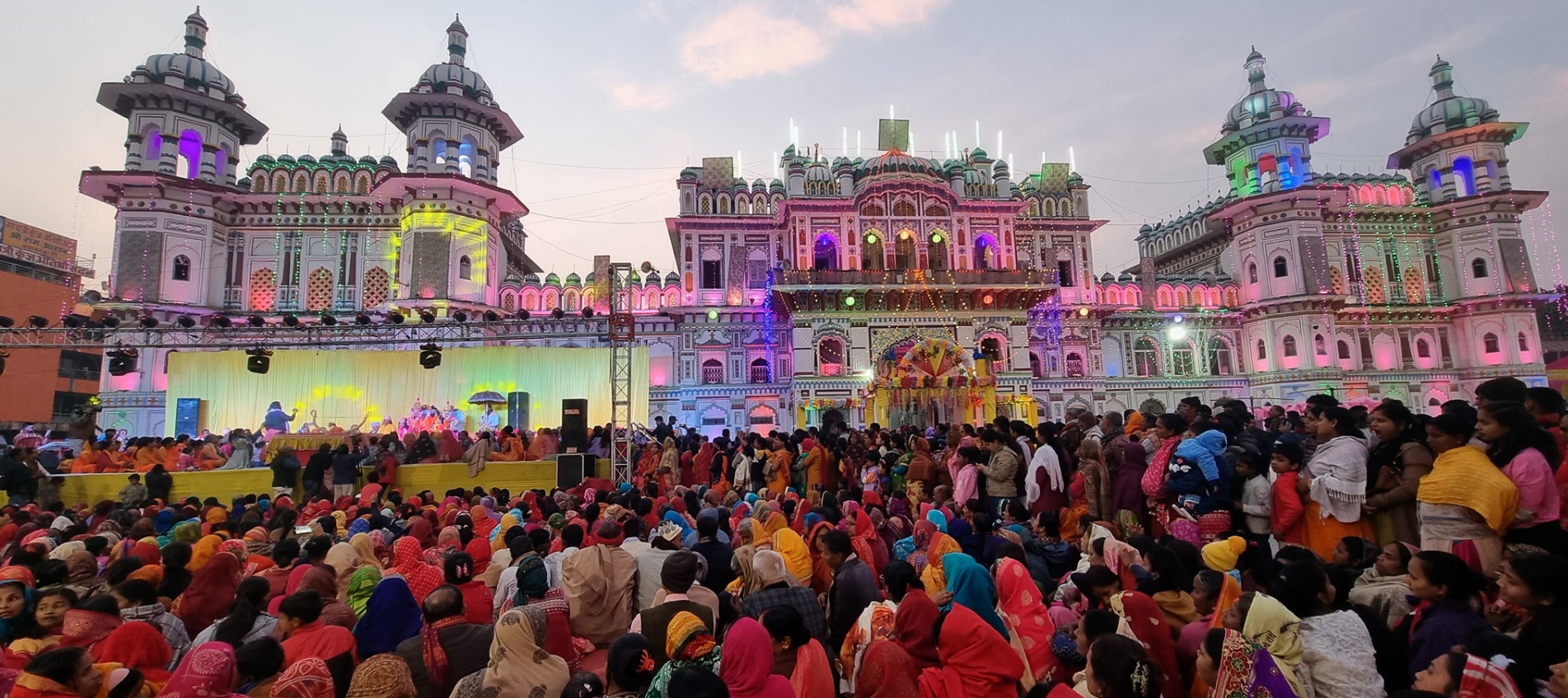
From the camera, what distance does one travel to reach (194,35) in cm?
2875

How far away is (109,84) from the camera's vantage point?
26.4m

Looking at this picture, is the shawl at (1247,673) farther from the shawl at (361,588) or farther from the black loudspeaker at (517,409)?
the black loudspeaker at (517,409)

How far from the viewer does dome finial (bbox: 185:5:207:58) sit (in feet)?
94.0

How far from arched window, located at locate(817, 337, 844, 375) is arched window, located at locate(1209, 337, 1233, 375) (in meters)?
16.0

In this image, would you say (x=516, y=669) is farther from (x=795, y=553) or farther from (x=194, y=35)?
(x=194, y=35)

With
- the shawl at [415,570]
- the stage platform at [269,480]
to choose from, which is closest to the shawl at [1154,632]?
the shawl at [415,570]

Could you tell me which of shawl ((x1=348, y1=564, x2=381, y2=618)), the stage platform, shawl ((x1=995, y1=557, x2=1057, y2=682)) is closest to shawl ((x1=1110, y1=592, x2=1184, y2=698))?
shawl ((x1=995, y1=557, x2=1057, y2=682))

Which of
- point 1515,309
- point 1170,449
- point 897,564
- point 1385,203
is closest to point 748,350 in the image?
point 1170,449

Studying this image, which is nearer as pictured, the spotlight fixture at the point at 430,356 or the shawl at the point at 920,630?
the shawl at the point at 920,630

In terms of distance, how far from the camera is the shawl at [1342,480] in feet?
17.7

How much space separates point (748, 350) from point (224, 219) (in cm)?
2016

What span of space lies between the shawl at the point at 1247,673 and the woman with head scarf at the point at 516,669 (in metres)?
3.16

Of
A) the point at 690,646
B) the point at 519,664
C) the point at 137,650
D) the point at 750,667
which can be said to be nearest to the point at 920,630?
the point at 750,667

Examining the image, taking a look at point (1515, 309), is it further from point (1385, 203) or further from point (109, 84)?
point (109, 84)
